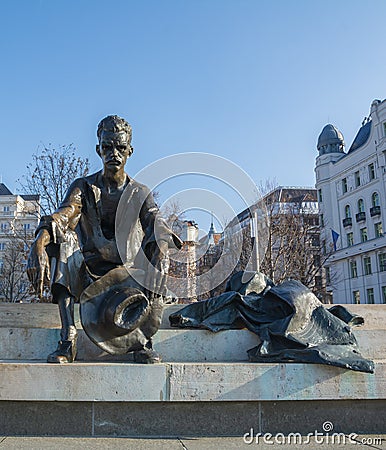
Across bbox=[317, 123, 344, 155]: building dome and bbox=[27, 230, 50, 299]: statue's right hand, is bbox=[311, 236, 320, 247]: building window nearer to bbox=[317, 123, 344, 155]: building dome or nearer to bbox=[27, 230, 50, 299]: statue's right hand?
bbox=[27, 230, 50, 299]: statue's right hand

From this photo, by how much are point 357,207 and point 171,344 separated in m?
49.5

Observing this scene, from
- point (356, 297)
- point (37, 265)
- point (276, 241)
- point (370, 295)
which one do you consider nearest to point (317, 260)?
point (276, 241)

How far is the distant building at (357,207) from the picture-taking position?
4534cm

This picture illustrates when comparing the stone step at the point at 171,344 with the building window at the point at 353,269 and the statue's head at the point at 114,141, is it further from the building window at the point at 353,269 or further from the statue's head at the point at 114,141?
the building window at the point at 353,269

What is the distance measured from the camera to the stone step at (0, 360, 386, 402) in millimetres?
3652

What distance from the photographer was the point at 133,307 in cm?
424

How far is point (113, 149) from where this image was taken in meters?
4.84

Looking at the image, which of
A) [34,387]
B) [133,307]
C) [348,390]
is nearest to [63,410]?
[34,387]

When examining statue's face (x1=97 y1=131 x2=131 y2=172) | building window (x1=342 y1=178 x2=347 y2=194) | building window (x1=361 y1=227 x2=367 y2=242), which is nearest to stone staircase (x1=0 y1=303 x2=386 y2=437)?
statue's face (x1=97 y1=131 x2=131 y2=172)

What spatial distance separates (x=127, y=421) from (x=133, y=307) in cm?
99

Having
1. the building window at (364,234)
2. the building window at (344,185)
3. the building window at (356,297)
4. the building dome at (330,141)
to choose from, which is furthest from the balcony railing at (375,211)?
the building dome at (330,141)

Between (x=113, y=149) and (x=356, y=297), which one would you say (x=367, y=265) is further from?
(x=113, y=149)

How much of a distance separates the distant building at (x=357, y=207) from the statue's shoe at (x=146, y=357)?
128 ft

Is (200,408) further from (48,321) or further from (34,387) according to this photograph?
(48,321)
